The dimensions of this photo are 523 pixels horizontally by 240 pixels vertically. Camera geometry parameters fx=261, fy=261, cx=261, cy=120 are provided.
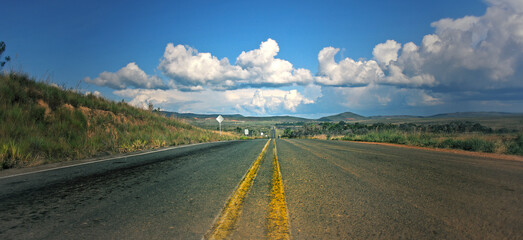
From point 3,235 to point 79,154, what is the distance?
6954 mm

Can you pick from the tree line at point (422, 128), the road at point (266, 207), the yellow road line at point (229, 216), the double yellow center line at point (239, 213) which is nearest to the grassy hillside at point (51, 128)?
the road at point (266, 207)

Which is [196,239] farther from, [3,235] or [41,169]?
[41,169]

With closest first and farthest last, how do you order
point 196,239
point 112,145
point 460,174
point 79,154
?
1. point 196,239
2. point 460,174
3. point 79,154
4. point 112,145

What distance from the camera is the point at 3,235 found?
2438 mm

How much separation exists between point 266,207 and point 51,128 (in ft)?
33.1

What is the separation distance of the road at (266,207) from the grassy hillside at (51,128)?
114 inches

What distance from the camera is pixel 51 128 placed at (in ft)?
31.6

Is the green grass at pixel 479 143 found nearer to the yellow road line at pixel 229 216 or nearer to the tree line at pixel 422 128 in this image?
the tree line at pixel 422 128

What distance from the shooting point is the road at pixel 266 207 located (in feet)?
8.40

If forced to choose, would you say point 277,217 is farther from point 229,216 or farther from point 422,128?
point 422,128

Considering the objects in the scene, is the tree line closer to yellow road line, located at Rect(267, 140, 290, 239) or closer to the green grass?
the green grass

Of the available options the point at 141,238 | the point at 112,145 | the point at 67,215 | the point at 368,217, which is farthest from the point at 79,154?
the point at 368,217

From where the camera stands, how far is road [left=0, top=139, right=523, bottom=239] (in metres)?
A: 2.56

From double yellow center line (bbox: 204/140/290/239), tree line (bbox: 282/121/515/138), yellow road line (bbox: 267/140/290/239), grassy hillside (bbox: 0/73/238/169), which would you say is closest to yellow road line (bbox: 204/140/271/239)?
double yellow center line (bbox: 204/140/290/239)
